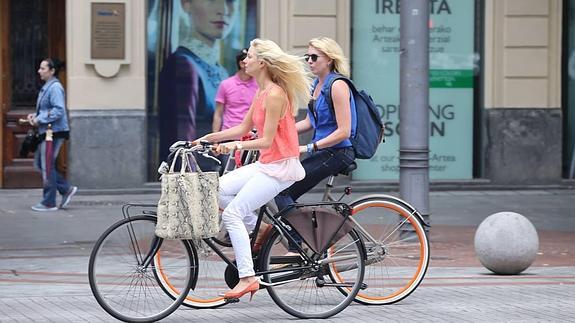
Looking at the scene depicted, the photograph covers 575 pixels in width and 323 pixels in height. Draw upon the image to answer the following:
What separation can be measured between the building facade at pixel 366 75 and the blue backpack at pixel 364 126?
7755 mm

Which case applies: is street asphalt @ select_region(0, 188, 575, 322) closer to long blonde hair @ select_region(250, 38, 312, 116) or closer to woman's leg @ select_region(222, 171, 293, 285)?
woman's leg @ select_region(222, 171, 293, 285)

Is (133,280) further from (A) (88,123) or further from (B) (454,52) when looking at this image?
(B) (454,52)

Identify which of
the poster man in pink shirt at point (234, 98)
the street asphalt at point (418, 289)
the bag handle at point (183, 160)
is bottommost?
the street asphalt at point (418, 289)

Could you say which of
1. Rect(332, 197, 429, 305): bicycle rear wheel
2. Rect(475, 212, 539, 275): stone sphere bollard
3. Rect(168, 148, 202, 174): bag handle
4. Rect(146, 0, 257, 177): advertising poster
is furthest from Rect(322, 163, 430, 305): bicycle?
Rect(146, 0, 257, 177): advertising poster

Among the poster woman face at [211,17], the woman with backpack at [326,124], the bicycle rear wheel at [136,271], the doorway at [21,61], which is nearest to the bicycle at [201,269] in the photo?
the bicycle rear wheel at [136,271]

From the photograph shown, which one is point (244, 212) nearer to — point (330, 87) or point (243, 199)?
point (243, 199)

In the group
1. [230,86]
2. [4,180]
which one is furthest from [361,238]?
[4,180]

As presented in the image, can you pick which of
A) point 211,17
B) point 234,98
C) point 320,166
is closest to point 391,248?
point 320,166

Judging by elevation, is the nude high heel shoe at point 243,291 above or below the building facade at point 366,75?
below

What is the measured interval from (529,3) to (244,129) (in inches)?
389

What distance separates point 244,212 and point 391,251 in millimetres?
1224

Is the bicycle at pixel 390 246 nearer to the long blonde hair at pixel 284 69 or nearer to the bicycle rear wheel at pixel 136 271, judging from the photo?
the long blonde hair at pixel 284 69

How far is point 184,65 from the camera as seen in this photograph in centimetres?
1574

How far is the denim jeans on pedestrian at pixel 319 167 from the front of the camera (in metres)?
7.77
